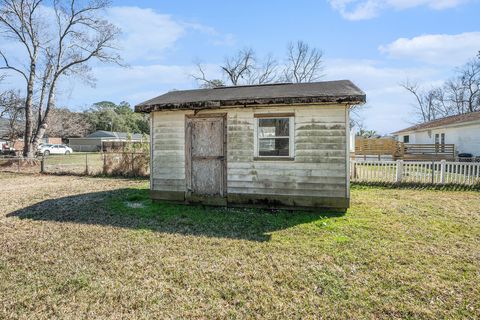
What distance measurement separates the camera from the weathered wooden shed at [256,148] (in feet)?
20.4

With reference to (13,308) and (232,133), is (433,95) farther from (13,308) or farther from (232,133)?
(13,308)

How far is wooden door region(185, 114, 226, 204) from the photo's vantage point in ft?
22.8

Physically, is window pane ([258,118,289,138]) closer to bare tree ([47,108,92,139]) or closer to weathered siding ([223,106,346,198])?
weathered siding ([223,106,346,198])

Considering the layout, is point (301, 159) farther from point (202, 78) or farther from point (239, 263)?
point (202, 78)

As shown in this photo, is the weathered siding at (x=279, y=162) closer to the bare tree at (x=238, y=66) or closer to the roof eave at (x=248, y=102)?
the roof eave at (x=248, y=102)

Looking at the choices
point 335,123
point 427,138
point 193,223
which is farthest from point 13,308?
point 427,138

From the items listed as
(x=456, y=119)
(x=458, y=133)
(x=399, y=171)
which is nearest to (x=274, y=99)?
(x=399, y=171)

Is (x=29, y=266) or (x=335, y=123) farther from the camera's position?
(x=335, y=123)

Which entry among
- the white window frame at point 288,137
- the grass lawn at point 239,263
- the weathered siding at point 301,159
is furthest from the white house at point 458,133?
the white window frame at point 288,137

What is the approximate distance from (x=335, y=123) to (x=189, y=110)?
3513 mm

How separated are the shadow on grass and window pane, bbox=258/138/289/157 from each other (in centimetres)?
135

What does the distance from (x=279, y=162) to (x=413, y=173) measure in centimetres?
625

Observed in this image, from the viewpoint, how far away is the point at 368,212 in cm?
642

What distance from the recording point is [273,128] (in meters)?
6.62
